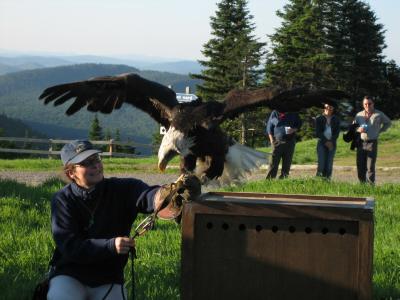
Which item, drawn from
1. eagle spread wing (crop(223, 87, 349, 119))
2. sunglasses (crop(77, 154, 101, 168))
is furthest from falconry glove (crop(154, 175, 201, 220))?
eagle spread wing (crop(223, 87, 349, 119))

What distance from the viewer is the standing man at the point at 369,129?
1188 cm

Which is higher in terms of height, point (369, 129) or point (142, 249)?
point (369, 129)

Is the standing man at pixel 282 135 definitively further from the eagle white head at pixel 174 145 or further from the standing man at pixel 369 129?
the eagle white head at pixel 174 145

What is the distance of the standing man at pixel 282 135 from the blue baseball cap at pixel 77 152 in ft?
26.9

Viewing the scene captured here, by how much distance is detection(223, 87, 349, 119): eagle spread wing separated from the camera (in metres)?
8.41

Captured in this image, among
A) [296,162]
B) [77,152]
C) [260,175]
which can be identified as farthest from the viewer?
[296,162]

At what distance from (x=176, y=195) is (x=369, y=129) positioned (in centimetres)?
867

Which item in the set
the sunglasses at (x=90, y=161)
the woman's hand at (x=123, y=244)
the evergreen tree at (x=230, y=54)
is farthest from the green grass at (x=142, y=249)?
the evergreen tree at (x=230, y=54)

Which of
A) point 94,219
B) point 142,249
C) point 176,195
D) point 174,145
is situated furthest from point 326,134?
point 176,195

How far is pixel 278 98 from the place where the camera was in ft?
28.4

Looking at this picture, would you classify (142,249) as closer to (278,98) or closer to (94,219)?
(94,219)

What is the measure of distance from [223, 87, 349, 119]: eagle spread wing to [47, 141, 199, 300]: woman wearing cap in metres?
4.33

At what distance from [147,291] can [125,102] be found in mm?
4258

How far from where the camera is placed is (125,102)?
29.2 ft
